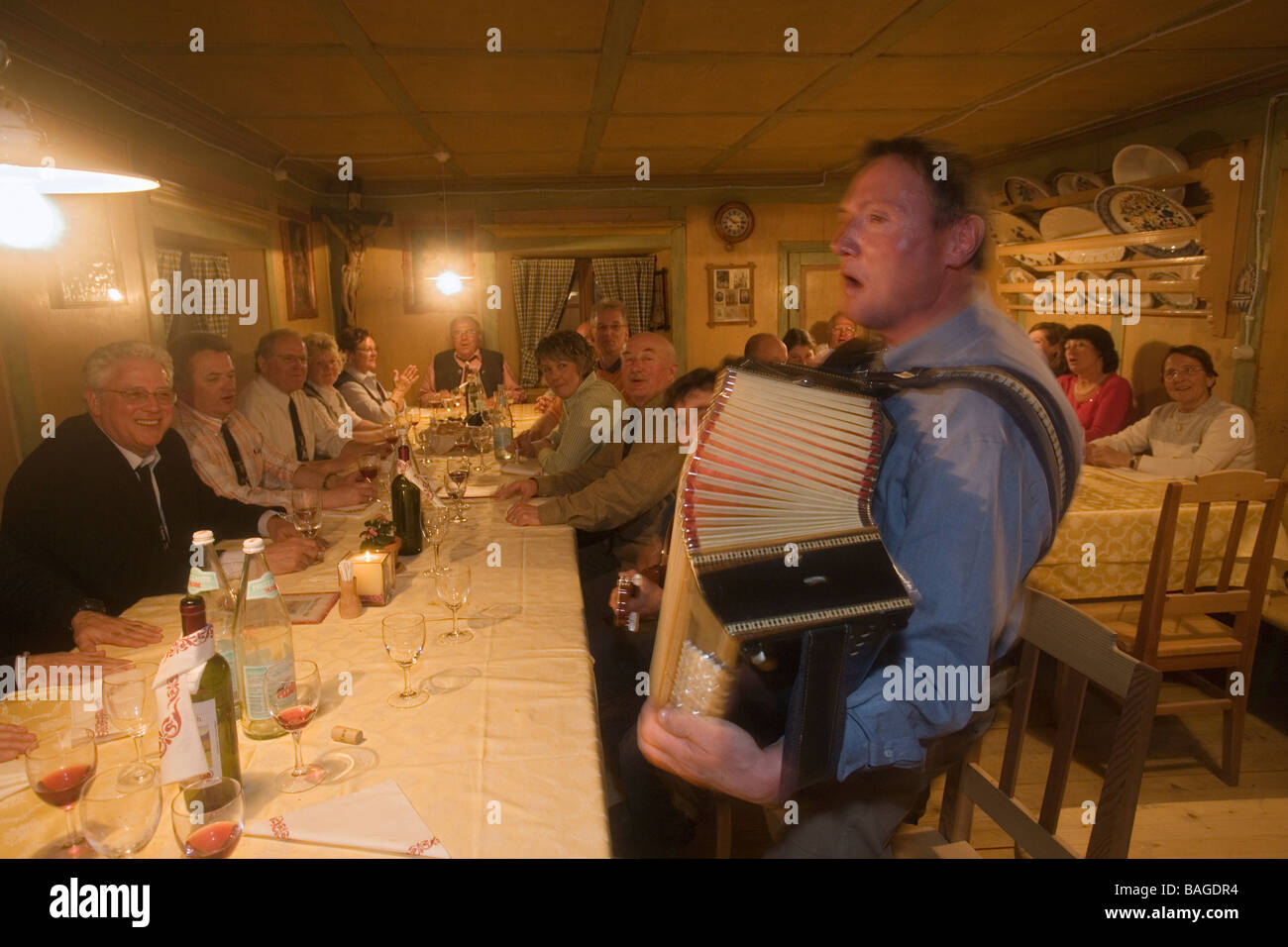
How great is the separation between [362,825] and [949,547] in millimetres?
972

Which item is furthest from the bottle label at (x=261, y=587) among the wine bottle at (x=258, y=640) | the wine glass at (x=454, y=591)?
the wine glass at (x=454, y=591)

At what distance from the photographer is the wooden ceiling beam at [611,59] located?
9.24 feet

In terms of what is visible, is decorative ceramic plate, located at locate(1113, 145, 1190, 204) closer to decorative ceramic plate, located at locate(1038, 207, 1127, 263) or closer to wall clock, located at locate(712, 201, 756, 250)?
decorative ceramic plate, located at locate(1038, 207, 1127, 263)

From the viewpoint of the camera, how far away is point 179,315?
4.57 meters

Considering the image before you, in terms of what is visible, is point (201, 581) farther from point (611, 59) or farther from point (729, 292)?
point (729, 292)

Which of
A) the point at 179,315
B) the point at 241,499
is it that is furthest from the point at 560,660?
the point at 179,315

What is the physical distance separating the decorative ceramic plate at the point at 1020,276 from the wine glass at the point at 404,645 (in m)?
5.48

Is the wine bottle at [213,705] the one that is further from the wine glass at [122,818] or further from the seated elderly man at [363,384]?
the seated elderly man at [363,384]

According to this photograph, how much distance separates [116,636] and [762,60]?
3.40 meters

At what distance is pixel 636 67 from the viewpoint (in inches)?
139

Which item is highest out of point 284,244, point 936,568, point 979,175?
point 284,244

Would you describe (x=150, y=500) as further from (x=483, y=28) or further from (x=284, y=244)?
(x=284, y=244)

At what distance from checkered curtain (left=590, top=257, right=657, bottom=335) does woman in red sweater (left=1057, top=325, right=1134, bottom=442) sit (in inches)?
183

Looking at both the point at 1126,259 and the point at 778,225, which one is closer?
the point at 1126,259
